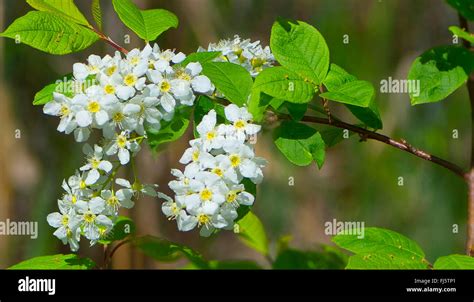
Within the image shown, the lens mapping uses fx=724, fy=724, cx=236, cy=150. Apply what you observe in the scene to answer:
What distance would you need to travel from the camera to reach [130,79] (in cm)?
97

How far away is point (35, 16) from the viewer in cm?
104

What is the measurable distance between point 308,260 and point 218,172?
0.55m

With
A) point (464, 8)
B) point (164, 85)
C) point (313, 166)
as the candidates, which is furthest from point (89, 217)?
point (313, 166)

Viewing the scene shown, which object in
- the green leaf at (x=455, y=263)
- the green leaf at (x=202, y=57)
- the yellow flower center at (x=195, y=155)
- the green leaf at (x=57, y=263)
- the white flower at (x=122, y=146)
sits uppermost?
the green leaf at (x=202, y=57)

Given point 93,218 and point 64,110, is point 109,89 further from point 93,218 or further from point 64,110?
point 93,218

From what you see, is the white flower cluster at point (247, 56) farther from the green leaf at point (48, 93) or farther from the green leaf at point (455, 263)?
the green leaf at point (455, 263)

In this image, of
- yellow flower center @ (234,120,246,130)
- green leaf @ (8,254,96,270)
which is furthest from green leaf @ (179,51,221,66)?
green leaf @ (8,254,96,270)

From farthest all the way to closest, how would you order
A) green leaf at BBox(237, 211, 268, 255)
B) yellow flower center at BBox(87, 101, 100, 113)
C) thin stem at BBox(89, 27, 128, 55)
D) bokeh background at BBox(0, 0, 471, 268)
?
bokeh background at BBox(0, 0, 471, 268) → green leaf at BBox(237, 211, 268, 255) → thin stem at BBox(89, 27, 128, 55) → yellow flower center at BBox(87, 101, 100, 113)

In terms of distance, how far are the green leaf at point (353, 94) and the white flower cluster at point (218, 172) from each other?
11 centimetres

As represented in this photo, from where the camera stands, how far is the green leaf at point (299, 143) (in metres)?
1.00

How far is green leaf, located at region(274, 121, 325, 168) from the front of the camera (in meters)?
1.00

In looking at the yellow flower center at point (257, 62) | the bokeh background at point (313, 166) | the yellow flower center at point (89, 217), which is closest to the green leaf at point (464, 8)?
the yellow flower center at point (257, 62)

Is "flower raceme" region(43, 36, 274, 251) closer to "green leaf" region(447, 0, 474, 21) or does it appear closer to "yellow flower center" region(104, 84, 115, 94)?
"yellow flower center" region(104, 84, 115, 94)
